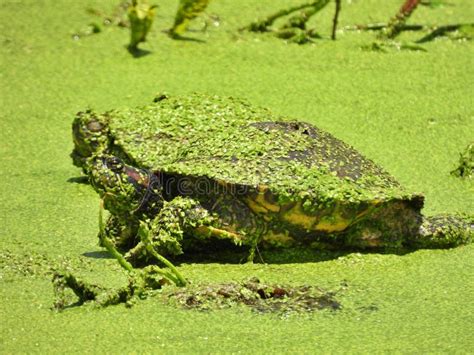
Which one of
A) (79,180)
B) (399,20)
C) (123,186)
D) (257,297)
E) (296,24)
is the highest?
(399,20)

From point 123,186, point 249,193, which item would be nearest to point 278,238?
point 249,193

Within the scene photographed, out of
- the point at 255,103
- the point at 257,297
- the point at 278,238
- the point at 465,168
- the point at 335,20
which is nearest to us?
the point at 257,297

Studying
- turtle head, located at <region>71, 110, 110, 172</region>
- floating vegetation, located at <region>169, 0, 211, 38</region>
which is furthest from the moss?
floating vegetation, located at <region>169, 0, 211, 38</region>

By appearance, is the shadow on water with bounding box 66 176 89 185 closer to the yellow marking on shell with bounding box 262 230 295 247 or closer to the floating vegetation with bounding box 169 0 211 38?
the yellow marking on shell with bounding box 262 230 295 247

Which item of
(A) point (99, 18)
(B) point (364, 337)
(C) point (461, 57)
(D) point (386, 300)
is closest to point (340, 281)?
(D) point (386, 300)

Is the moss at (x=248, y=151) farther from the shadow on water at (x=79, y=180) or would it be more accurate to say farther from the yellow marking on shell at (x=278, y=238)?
the shadow on water at (x=79, y=180)

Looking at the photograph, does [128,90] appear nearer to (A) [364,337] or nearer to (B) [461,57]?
(B) [461,57]

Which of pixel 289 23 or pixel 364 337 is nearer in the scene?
pixel 364 337

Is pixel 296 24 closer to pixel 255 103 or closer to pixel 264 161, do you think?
pixel 255 103
